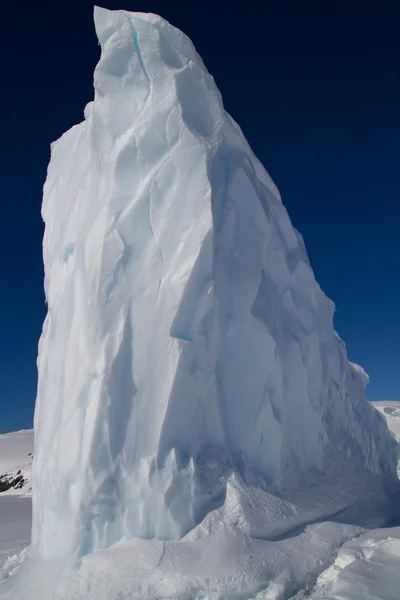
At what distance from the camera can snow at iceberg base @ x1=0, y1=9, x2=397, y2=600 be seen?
17.1ft

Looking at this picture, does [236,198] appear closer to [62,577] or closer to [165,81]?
[165,81]

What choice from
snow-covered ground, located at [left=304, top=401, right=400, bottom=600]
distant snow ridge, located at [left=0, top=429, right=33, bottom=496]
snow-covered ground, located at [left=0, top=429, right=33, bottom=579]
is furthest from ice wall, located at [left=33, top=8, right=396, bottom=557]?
distant snow ridge, located at [left=0, top=429, right=33, bottom=496]

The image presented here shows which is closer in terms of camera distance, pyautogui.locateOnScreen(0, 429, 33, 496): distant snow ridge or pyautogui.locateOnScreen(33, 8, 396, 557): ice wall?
pyautogui.locateOnScreen(33, 8, 396, 557): ice wall

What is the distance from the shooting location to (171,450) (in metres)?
5.56

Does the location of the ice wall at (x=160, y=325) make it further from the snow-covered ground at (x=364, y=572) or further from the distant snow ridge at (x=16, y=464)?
the distant snow ridge at (x=16, y=464)

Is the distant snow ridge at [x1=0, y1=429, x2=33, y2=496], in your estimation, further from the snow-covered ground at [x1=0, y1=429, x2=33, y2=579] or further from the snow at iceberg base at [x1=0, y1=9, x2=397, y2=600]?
the snow at iceberg base at [x1=0, y1=9, x2=397, y2=600]

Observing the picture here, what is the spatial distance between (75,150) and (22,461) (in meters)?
30.5

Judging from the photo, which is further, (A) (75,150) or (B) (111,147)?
(A) (75,150)

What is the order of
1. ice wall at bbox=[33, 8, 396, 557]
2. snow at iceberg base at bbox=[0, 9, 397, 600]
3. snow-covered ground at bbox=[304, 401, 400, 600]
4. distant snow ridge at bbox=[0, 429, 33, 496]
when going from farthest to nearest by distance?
distant snow ridge at bbox=[0, 429, 33, 496]
ice wall at bbox=[33, 8, 396, 557]
snow at iceberg base at bbox=[0, 9, 397, 600]
snow-covered ground at bbox=[304, 401, 400, 600]

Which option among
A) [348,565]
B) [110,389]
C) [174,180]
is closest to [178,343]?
[110,389]

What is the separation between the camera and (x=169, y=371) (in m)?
Result: 5.77

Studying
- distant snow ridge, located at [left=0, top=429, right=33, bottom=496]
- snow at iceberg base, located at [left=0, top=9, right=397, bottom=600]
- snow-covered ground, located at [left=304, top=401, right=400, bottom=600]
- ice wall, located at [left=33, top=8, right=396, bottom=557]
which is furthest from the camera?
distant snow ridge, located at [left=0, top=429, right=33, bottom=496]

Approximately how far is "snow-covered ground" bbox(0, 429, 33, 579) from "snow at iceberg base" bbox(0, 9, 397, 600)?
210 centimetres

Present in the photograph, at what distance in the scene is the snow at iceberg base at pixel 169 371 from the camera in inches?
205
